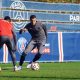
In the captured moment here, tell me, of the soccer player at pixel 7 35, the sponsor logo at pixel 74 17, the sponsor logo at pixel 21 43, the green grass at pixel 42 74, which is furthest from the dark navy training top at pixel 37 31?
the sponsor logo at pixel 74 17

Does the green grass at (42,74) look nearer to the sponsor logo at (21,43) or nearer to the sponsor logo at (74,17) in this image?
the sponsor logo at (21,43)

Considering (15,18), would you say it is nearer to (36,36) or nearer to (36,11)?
(36,11)

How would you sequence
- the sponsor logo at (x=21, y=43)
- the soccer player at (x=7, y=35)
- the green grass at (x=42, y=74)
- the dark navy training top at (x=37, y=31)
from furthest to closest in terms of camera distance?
the sponsor logo at (x=21, y=43) < the dark navy training top at (x=37, y=31) < the soccer player at (x=7, y=35) < the green grass at (x=42, y=74)

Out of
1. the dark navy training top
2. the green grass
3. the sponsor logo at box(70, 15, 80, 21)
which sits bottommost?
the sponsor logo at box(70, 15, 80, 21)

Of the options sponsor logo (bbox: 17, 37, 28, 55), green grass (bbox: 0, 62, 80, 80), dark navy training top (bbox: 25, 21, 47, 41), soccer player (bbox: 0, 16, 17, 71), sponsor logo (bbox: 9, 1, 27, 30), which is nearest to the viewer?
green grass (bbox: 0, 62, 80, 80)

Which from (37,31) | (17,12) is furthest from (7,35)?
(17,12)

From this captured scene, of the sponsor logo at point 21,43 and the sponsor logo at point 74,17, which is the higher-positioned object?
the sponsor logo at point 21,43

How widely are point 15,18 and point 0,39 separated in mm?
16768

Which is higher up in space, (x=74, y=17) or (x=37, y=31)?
(x=37, y=31)

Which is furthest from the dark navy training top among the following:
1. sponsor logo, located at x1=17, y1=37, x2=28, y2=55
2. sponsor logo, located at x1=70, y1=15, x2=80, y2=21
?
sponsor logo, located at x1=70, y1=15, x2=80, y2=21

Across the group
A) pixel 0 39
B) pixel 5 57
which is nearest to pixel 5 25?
pixel 0 39

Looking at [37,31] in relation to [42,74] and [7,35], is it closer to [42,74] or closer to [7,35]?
[7,35]

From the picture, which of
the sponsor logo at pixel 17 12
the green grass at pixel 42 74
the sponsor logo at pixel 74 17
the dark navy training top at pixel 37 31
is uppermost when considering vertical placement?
the dark navy training top at pixel 37 31

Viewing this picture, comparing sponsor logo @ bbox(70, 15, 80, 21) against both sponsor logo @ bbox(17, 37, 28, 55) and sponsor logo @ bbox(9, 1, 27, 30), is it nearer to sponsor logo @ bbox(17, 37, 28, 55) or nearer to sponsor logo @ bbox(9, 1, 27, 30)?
sponsor logo @ bbox(9, 1, 27, 30)
